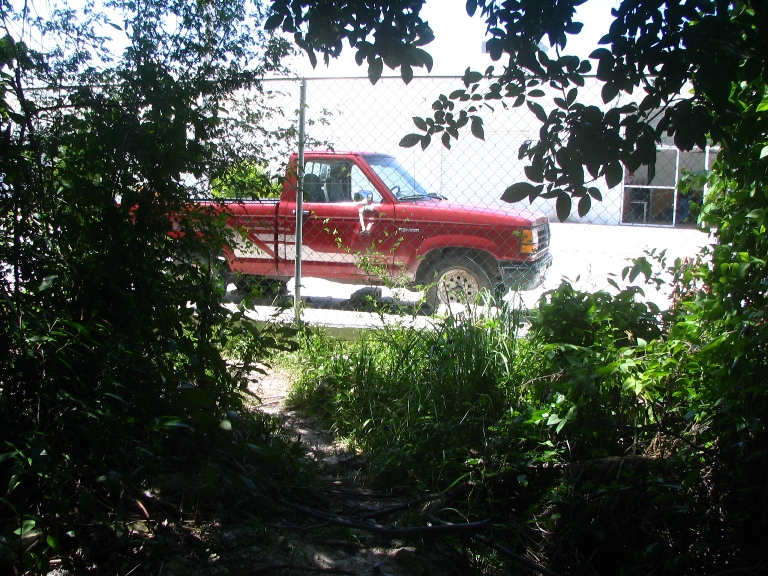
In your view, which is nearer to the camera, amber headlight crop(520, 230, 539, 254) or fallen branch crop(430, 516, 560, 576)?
fallen branch crop(430, 516, 560, 576)

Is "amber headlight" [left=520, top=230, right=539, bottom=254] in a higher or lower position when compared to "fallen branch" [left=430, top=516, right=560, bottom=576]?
higher

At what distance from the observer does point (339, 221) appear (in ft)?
21.6

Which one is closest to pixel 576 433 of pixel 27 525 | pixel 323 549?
pixel 323 549

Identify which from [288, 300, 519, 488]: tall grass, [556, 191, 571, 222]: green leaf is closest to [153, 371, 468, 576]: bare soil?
[288, 300, 519, 488]: tall grass

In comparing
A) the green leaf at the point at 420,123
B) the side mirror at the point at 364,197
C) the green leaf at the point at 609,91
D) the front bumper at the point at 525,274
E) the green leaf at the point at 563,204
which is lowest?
the front bumper at the point at 525,274

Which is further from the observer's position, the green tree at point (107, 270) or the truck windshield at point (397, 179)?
the truck windshield at point (397, 179)

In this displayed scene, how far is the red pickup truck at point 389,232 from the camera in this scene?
222 inches

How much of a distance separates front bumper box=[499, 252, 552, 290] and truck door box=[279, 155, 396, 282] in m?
0.93

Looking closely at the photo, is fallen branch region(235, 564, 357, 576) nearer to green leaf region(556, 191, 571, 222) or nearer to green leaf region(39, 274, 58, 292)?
green leaf region(39, 274, 58, 292)

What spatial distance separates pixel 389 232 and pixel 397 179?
748mm

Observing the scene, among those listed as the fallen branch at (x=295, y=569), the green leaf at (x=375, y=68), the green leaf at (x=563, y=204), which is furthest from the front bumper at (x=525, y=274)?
the fallen branch at (x=295, y=569)

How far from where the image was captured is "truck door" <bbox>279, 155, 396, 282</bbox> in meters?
5.84

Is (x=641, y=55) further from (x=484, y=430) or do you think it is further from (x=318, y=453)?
(x=318, y=453)

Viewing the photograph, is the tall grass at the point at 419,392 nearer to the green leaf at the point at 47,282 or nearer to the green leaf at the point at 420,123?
the green leaf at the point at 420,123
